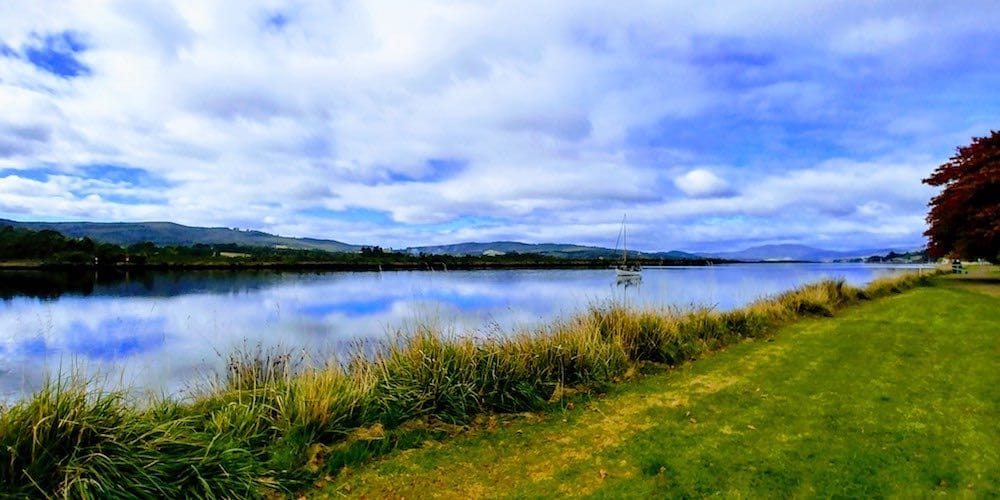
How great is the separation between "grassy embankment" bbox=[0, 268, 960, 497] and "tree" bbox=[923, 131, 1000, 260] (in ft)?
67.0

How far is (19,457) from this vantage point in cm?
402

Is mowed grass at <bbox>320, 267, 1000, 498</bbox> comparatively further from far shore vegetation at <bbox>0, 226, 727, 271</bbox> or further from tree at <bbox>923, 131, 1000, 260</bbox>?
far shore vegetation at <bbox>0, 226, 727, 271</bbox>

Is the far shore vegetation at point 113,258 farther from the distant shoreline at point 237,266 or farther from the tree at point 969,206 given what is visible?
the tree at point 969,206

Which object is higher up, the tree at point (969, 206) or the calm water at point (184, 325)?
the tree at point (969, 206)

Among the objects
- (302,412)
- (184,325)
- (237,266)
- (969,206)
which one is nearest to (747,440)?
(302,412)

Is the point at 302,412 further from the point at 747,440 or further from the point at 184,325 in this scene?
the point at 184,325

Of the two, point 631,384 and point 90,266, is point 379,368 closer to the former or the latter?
point 631,384

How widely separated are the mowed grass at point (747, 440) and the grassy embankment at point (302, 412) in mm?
308

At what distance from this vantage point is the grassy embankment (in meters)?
4.16

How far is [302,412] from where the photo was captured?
5559mm

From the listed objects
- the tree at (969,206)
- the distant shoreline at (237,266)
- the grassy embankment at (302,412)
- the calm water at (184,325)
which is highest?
the tree at (969,206)

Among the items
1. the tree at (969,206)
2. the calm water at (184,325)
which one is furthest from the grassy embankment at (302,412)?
the tree at (969,206)

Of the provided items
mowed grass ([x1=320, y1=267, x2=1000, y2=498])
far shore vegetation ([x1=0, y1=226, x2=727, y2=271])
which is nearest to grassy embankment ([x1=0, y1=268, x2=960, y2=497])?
mowed grass ([x1=320, y1=267, x2=1000, y2=498])

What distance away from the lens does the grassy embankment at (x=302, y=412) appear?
4.16m
